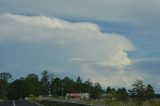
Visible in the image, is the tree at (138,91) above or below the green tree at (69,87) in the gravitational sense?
below

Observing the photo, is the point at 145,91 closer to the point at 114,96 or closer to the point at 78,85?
the point at 114,96

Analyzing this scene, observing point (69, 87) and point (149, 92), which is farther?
point (69, 87)

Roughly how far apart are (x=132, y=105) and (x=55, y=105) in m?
19.4

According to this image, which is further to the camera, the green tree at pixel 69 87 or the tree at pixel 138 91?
the green tree at pixel 69 87

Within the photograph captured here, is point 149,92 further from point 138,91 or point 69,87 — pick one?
point 69,87

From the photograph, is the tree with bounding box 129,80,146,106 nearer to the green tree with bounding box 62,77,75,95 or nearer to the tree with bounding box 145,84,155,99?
the tree with bounding box 145,84,155,99

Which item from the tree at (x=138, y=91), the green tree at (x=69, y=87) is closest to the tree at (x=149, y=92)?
the tree at (x=138, y=91)

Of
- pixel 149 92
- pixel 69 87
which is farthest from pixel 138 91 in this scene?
pixel 69 87

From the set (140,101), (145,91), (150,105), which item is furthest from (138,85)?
(150,105)

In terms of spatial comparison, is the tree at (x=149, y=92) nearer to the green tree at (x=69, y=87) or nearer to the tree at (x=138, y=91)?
the tree at (x=138, y=91)

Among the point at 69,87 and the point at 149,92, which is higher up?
the point at 69,87

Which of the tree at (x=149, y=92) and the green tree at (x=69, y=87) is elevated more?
the green tree at (x=69, y=87)

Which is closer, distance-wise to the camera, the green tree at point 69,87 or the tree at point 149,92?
the tree at point 149,92

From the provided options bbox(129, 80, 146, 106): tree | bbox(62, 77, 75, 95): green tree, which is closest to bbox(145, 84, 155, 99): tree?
bbox(129, 80, 146, 106): tree
